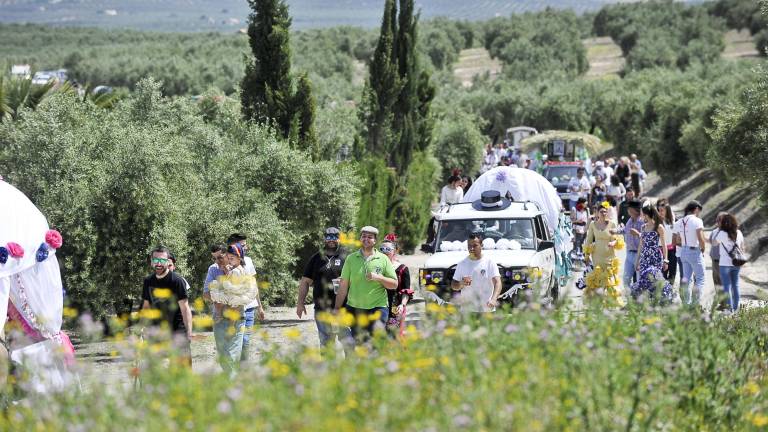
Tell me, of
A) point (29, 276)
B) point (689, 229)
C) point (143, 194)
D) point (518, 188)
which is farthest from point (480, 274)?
point (518, 188)

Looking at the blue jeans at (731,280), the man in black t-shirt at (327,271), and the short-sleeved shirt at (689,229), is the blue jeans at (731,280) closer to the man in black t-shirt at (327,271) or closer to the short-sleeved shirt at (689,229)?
the short-sleeved shirt at (689,229)

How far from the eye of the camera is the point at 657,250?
14180 millimetres

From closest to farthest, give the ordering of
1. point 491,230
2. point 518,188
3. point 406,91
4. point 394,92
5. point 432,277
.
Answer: point 432,277
point 491,230
point 518,188
point 394,92
point 406,91

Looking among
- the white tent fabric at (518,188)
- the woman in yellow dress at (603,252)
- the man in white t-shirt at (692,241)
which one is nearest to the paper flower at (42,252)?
the woman in yellow dress at (603,252)

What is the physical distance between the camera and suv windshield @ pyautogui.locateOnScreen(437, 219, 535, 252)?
52.0 feet

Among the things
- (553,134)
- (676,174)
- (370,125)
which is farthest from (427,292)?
(553,134)

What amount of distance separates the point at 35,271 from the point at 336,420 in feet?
17.4

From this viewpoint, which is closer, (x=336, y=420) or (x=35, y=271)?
(x=336, y=420)

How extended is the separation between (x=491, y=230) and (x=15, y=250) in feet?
27.0

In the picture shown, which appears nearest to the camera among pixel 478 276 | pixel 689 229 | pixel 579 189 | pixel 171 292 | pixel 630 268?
pixel 171 292

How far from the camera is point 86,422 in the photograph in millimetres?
5418

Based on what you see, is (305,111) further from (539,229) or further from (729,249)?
(729,249)

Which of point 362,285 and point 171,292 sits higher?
point 171,292

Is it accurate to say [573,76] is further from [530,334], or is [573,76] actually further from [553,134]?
[530,334]
